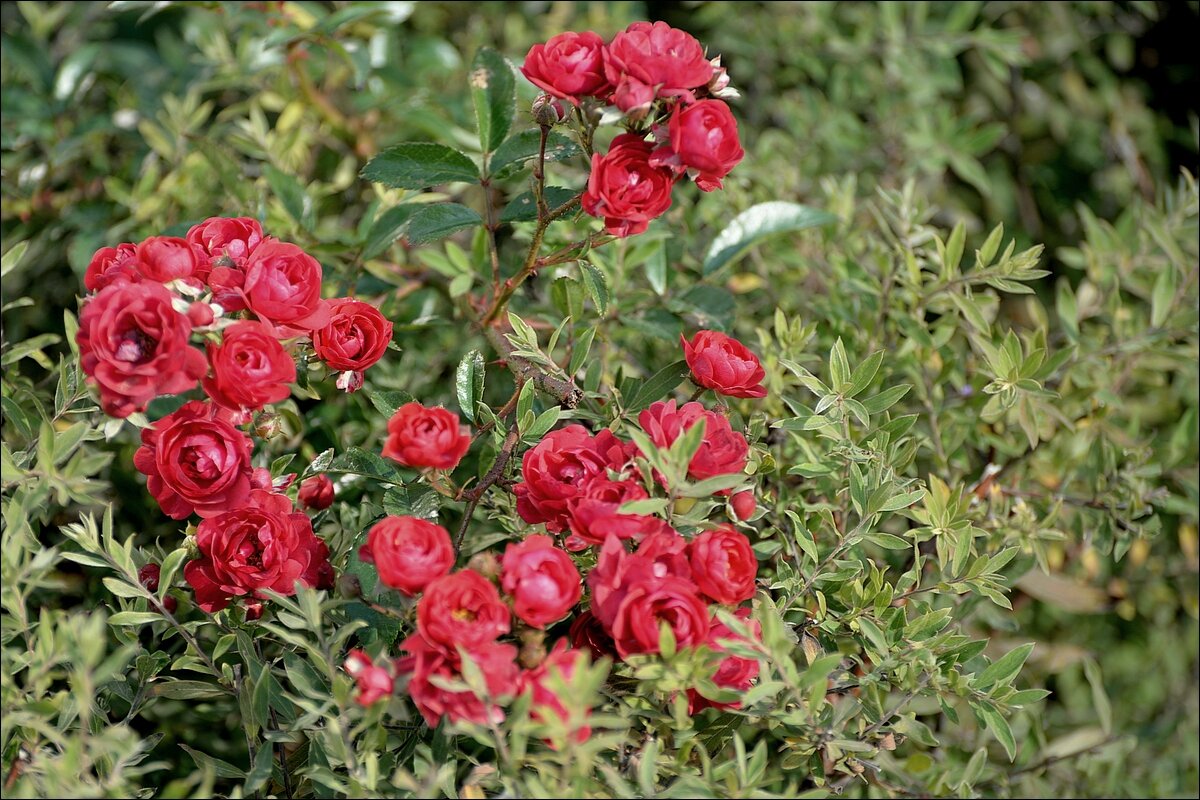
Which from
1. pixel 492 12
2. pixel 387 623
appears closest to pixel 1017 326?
pixel 492 12

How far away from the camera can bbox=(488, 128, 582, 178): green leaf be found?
1.51 meters

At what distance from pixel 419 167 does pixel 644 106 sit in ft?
1.50

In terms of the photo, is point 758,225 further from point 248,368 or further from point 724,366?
point 248,368

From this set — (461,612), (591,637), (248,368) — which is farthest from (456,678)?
(248,368)

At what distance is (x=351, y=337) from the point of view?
4.22 ft

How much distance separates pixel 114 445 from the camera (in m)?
1.88

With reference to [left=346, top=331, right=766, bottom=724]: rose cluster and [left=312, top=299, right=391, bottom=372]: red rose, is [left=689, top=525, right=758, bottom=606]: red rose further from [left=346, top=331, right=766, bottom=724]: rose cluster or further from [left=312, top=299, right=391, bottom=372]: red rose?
[left=312, top=299, right=391, bottom=372]: red rose

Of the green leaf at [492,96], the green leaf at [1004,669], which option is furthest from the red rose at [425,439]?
the green leaf at [1004,669]

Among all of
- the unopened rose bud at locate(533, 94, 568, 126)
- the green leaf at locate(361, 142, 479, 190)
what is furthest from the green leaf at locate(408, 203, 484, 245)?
the unopened rose bud at locate(533, 94, 568, 126)

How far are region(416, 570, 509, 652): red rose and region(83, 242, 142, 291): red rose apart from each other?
484 mm

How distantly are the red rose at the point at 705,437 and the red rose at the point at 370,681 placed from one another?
0.38 meters

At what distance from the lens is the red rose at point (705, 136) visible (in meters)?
1.20

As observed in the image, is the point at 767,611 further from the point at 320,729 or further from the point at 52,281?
the point at 52,281

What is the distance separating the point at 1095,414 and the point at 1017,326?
2.35 feet
